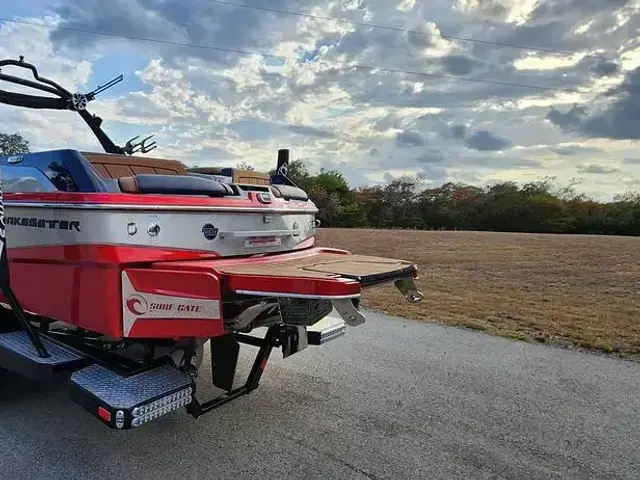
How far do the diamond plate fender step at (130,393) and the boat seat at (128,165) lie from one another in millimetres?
1211

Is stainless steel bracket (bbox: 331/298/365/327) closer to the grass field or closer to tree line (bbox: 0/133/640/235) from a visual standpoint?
the grass field

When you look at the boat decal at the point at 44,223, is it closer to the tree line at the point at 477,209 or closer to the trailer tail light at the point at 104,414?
the trailer tail light at the point at 104,414

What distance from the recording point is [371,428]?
145 inches

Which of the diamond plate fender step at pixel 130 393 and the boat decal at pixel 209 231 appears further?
the boat decal at pixel 209 231

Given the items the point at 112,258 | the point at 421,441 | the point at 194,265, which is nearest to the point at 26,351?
the point at 112,258

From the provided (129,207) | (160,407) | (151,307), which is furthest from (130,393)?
(129,207)

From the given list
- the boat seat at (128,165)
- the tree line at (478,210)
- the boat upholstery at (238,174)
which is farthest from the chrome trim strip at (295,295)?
the tree line at (478,210)

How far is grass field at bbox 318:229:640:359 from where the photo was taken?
247 inches

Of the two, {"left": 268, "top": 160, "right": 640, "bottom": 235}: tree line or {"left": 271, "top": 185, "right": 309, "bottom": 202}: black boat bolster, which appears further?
{"left": 268, "top": 160, "right": 640, "bottom": 235}: tree line

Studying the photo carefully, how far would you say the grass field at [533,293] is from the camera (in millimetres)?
6273

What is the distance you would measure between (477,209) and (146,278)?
30.9m

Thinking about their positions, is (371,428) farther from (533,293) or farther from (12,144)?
(533,293)

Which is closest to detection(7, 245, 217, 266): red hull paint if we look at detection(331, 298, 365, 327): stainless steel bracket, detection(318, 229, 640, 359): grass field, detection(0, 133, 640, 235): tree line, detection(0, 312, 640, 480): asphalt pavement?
detection(331, 298, 365, 327): stainless steel bracket

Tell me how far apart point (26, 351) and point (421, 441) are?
2.59 m
